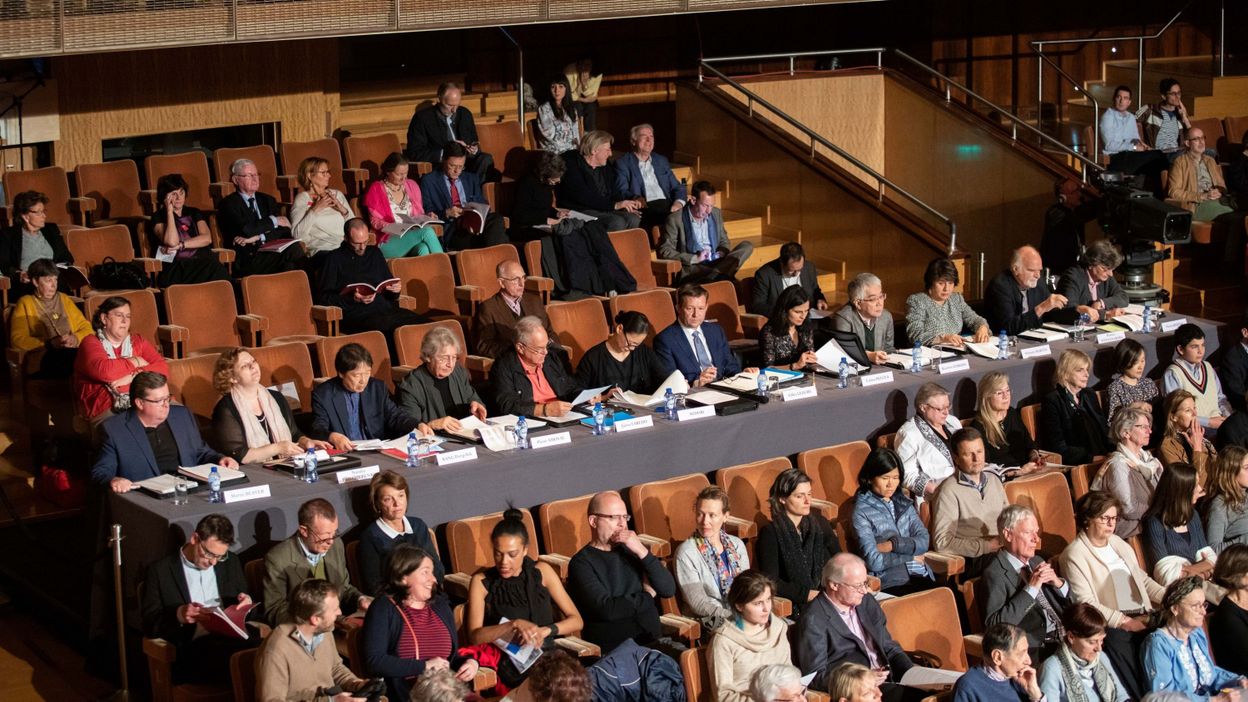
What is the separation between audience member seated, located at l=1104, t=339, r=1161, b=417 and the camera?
7152mm

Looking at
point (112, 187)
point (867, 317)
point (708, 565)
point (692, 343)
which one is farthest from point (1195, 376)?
point (112, 187)

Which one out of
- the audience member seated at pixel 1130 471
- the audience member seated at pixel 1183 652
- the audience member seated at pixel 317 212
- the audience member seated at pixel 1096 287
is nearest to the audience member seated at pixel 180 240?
the audience member seated at pixel 317 212

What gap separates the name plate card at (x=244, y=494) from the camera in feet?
17.8

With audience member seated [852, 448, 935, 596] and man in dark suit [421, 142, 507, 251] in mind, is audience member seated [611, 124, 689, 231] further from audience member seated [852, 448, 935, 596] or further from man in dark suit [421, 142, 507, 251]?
audience member seated [852, 448, 935, 596]

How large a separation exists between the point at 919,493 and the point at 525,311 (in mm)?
2020

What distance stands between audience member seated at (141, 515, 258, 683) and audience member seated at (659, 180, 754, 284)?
4.00 meters

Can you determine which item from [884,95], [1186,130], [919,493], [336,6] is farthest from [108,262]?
[1186,130]

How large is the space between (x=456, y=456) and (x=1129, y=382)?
2.95m

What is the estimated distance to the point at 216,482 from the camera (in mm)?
5438

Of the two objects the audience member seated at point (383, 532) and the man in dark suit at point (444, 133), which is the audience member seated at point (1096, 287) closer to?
the man in dark suit at point (444, 133)

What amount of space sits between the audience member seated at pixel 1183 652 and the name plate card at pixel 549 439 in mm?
2018

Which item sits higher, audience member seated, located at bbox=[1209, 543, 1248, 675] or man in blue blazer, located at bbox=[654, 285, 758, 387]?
man in blue blazer, located at bbox=[654, 285, 758, 387]

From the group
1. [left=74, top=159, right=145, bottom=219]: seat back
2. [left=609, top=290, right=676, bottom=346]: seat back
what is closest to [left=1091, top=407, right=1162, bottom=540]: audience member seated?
[left=609, top=290, right=676, bottom=346]: seat back

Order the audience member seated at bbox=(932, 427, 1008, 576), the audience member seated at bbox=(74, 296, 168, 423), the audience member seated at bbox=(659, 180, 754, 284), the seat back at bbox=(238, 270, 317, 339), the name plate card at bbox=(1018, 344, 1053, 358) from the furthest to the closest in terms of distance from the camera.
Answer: the audience member seated at bbox=(659, 180, 754, 284) → the seat back at bbox=(238, 270, 317, 339) → the name plate card at bbox=(1018, 344, 1053, 358) → the audience member seated at bbox=(74, 296, 168, 423) → the audience member seated at bbox=(932, 427, 1008, 576)
